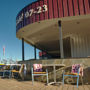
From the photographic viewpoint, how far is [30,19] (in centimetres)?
786

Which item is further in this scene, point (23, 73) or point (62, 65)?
point (23, 73)

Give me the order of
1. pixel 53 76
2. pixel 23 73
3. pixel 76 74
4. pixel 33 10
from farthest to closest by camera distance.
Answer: pixel 33 10 → pixel 23 73 → pixel 53 76 → pixel 76 74

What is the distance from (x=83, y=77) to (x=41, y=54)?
20.9 metres

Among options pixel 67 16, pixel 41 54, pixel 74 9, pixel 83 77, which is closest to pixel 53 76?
pixel 83 77

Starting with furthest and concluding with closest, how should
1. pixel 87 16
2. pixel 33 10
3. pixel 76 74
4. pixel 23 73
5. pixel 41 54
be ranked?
pixel 41 54
pixel 33 10
pixel 87 16
pixel 23 73
pixel 76 74

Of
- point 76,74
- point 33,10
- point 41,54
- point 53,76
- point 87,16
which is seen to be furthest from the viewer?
point 41,54

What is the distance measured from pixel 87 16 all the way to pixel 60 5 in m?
1.53

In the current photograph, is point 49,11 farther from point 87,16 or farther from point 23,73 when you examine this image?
point 23,73

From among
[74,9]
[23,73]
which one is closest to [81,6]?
[74,9]

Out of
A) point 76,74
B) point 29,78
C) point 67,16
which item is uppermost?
point 67,16

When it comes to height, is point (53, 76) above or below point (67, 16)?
below

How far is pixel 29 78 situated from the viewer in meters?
6.62

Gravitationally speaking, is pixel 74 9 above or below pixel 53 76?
above

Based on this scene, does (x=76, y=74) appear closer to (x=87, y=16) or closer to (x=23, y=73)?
(x=23, y=73)
